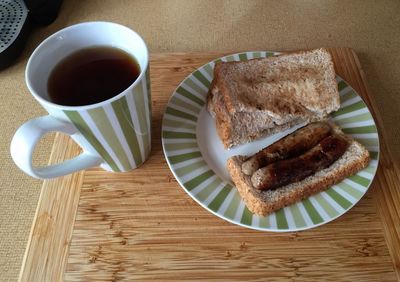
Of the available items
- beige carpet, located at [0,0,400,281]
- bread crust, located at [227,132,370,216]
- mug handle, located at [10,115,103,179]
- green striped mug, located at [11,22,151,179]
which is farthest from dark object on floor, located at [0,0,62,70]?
bread crust, located at [227,132,370,216]

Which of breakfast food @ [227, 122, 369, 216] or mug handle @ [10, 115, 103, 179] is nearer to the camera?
mug handle @ [10, 115, 103, 179]

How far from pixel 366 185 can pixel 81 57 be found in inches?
30.8

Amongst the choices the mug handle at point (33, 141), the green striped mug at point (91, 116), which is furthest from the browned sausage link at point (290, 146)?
the mug handle at point (33, 141)

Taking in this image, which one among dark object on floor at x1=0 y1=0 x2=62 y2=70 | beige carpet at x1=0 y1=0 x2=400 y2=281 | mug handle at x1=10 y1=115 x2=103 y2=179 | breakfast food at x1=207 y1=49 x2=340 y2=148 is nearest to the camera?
→ mug handle at x1=10 y1=115 x2=103 y2=179

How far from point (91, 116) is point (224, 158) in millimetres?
409

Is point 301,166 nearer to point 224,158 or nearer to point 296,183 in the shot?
point 296,183

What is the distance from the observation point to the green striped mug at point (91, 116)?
0.69m

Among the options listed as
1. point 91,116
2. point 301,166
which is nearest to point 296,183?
point 301,166

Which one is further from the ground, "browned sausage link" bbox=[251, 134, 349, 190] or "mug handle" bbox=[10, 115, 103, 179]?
"browned sausage link" bbox=[251, 134, 349, 190]

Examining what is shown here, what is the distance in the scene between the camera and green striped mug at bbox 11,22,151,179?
691 millimetres

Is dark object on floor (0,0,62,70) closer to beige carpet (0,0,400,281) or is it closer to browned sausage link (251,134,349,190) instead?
beige carpet (0,0,400,281)

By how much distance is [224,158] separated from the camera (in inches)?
38.5

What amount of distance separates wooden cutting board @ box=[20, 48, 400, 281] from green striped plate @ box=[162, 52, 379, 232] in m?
0.05

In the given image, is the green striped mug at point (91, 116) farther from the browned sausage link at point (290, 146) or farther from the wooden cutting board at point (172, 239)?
the browned sausage link at point (290, 146)
